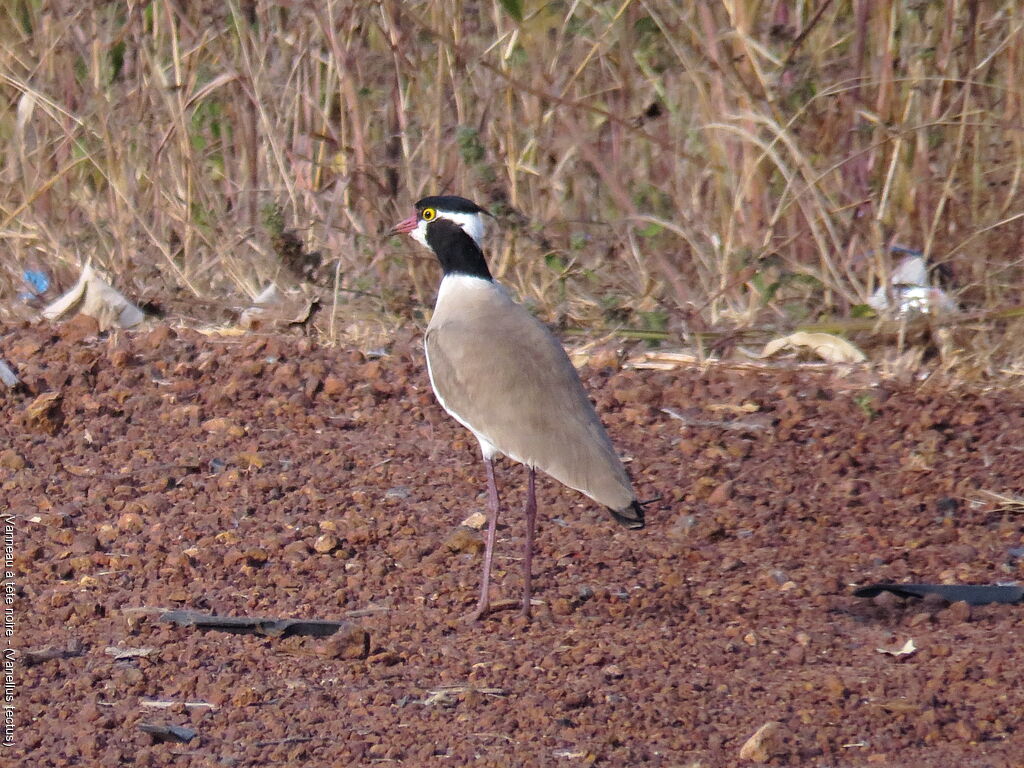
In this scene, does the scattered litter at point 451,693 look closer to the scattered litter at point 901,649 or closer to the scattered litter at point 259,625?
the scattered litter at point 259,625

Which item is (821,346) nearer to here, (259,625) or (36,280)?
(259,625)

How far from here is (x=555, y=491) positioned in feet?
16.8

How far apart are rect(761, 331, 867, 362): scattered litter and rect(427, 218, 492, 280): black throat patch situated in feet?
4.38

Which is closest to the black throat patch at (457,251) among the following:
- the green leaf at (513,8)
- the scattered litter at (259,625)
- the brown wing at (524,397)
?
the brown wing at (524,397)

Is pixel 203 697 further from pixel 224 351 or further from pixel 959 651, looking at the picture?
pixel 224 351

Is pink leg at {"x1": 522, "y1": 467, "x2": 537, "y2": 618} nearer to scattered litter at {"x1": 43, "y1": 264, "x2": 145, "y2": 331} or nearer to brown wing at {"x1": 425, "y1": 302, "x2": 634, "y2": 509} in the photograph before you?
brown wing at {"x1": 425, "y1": 302, "x2": 634, "y2": 509}

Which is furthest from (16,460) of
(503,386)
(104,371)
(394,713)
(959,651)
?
(959,651)

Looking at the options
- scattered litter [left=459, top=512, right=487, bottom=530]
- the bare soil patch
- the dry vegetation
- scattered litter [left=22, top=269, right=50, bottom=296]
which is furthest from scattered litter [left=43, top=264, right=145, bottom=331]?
scattered litter [left=459, top=512, right=487, bottom=530]

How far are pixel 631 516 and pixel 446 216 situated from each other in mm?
1489

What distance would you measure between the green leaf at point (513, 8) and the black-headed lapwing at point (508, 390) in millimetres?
1567

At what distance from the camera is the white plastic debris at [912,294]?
5.83m

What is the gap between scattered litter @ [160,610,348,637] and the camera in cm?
403

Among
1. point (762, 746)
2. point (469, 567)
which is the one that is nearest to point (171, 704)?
point (469, 567)

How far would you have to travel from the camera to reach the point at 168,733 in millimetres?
3465
